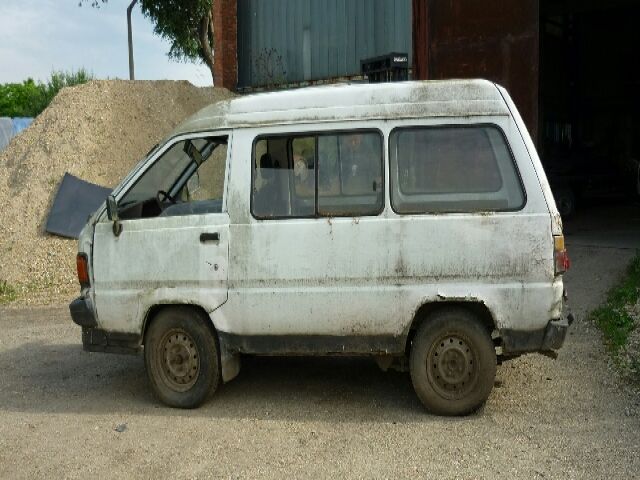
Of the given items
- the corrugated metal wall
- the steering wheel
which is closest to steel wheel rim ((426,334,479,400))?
the steering wheel

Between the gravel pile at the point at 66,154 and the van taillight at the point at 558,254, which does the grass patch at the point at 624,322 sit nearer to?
the van taillight at the point at 558,254

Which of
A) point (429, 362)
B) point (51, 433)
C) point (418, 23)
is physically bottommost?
point (51, 433)

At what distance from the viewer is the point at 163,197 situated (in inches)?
233

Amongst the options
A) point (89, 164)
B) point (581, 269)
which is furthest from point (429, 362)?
point (89, 164)

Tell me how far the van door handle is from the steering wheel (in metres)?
0.71

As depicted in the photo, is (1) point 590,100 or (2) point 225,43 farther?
(1) point 590,100

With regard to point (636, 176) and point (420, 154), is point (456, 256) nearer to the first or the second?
point (420, 154)

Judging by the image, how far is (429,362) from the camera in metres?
5.16

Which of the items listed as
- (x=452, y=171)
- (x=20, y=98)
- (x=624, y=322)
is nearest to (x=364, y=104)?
(x=452, y=171)

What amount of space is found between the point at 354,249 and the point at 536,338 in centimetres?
147

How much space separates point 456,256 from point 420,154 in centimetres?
82

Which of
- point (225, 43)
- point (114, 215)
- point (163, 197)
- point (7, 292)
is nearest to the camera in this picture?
point (114, 215)

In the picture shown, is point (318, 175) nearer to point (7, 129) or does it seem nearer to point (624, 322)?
point (624, 322)

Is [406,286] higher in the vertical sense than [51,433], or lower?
higher
